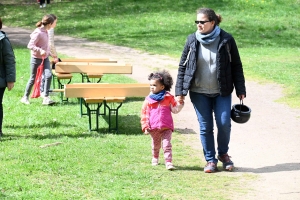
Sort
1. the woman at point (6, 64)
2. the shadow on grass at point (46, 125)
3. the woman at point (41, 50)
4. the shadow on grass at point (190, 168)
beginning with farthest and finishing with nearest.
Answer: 1. the woman at point (41, 50)
2. the shadow on grass at point (46, 125)
3. the woman at point (6, 64)
4. the shadow on grass at point (190, 168)

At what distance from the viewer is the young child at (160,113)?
7695 mm

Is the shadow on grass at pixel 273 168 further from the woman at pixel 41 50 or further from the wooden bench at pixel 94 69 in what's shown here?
the woman at pixel 41 50

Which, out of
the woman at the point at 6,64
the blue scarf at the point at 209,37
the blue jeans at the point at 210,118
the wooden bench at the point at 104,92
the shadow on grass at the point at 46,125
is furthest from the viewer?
the shadow on grass at the point at 46,125

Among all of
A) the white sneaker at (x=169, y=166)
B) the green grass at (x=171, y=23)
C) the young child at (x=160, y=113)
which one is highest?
the young child at (x=160, y=113)

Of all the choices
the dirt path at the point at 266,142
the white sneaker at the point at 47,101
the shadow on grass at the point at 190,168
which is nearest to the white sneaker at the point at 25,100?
the white sneaker at the point at 47,101

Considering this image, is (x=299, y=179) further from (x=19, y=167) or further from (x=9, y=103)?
(x=9, y=103)

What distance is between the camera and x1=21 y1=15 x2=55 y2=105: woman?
12.1 meters

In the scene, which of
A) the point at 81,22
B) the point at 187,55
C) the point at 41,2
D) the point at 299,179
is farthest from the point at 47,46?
the point at 41,2

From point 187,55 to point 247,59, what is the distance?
1189 cm

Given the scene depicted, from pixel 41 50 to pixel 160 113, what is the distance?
4.88 meters

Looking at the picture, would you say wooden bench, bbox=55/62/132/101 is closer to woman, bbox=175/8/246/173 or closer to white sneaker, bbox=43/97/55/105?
white sneaker, bbox=43/97/55/105

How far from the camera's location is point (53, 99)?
13.1 meters

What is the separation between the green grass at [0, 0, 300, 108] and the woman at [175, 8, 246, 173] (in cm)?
904

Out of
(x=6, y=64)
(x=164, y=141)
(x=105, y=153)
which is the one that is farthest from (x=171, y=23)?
(x=164, y=141)
